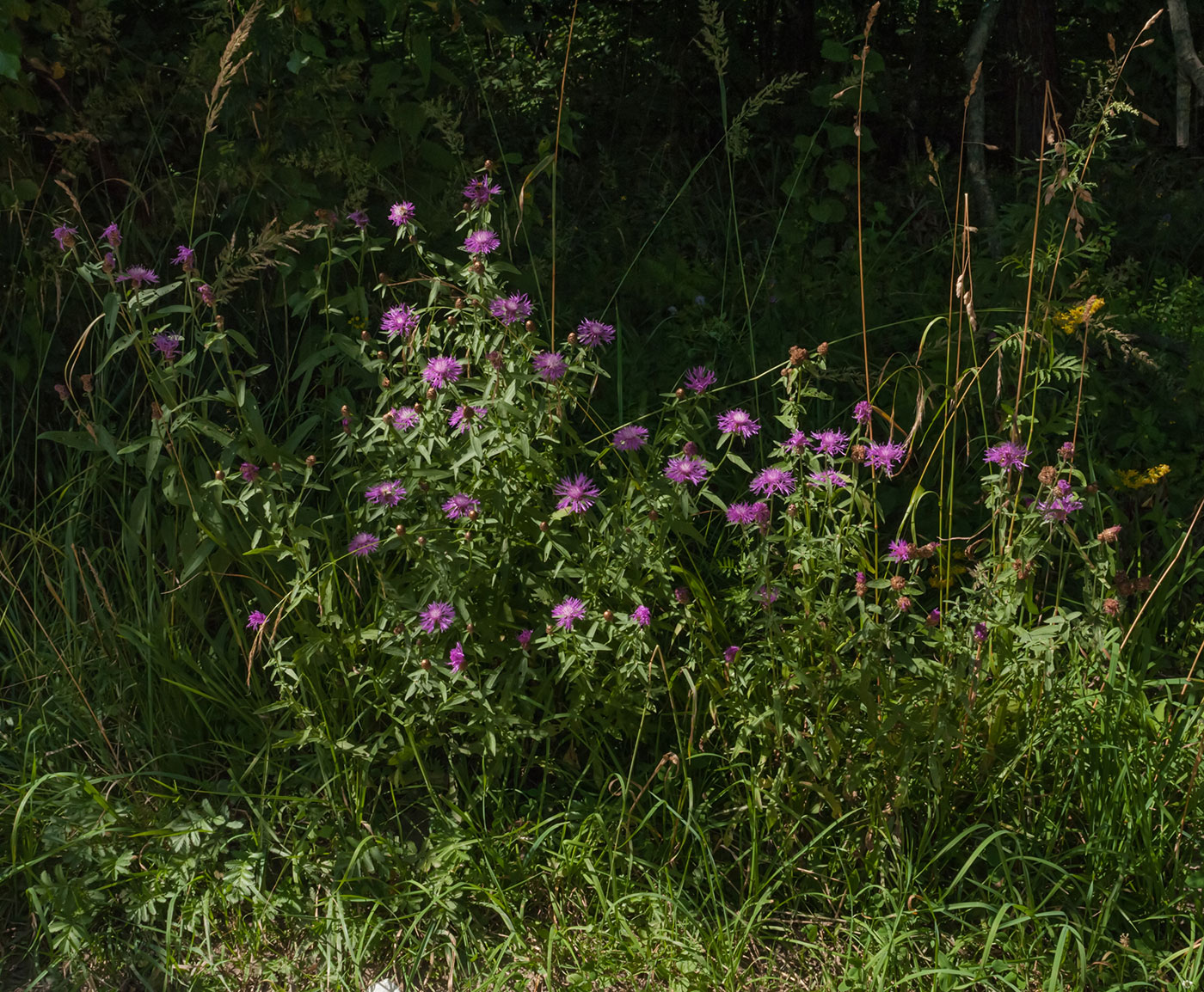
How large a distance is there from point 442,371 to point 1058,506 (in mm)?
1200

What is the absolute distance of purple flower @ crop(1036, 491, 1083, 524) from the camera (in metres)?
2.28

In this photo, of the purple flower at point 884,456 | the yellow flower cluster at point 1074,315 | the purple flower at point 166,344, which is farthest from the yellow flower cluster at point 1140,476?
the purple flower at point 166,344

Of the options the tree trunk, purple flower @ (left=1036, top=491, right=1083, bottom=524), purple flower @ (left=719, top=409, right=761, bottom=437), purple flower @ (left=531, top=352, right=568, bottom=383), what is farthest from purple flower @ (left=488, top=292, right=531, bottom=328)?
the tree trunk

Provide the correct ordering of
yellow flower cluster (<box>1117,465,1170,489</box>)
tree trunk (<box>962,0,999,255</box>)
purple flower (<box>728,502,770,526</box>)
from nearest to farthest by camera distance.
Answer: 1. purple flower (<box>728,502,770,526</box>)
2. yellow flower cluster (<box>1117,465,1170,489</box>)
3. tree trunk (<box>962,0,999,255</box>)

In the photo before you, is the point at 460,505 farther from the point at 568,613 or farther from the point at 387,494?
the point at 568,613

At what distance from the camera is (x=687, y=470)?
2.29m

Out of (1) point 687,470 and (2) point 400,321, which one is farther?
(2) point 400,321

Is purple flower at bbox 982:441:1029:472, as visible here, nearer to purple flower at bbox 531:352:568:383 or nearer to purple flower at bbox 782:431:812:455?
purple flower at bbox 782:431:812:455

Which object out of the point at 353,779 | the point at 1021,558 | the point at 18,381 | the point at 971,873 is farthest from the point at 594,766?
the point at 18,381

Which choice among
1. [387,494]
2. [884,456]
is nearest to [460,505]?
[387,494]

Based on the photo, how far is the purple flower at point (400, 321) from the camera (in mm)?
2537

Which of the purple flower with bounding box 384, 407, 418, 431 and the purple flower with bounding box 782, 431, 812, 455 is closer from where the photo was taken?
the purple flower with bounding box 782, 431, 812, 455

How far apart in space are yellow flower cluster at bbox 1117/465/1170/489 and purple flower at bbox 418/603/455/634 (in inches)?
77.9

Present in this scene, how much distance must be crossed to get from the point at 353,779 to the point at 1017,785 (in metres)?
1.35
